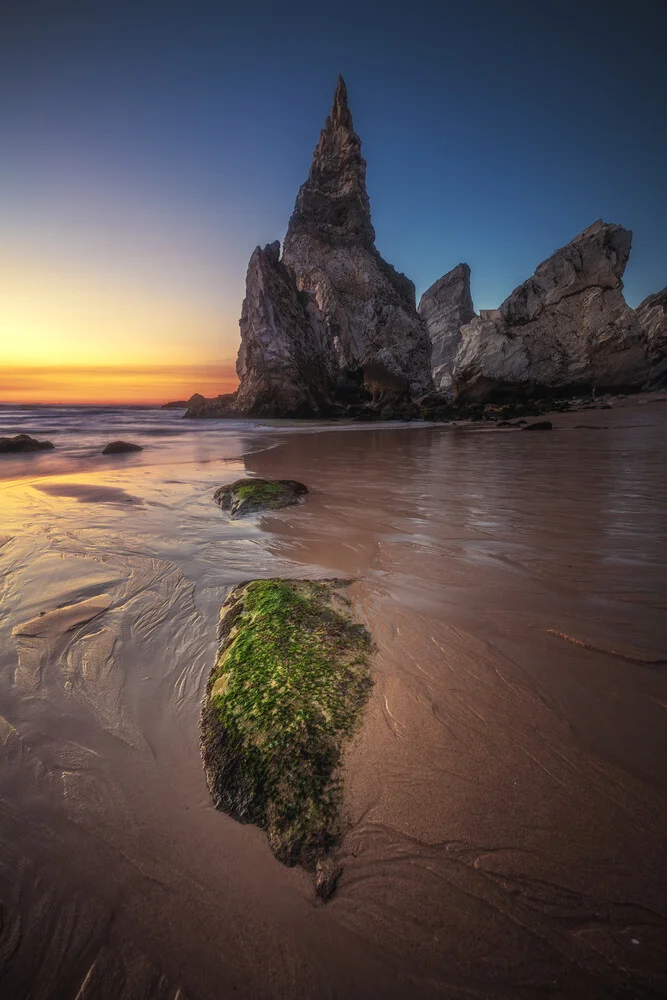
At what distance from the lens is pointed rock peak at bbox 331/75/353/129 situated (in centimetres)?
Answer: 4878

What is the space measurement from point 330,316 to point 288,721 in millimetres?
42865

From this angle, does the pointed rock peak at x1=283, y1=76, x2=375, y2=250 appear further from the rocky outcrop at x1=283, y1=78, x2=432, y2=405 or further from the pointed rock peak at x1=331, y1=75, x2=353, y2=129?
the pointed rock peak at x1=331, y1=75, x2=353, y2=129

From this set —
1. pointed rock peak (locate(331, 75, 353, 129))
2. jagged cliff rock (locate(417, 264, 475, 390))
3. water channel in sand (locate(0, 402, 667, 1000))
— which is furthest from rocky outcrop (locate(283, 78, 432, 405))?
jagged cliff rock (locate(417, 264, 475, 390))

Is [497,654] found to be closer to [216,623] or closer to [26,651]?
[216,623]

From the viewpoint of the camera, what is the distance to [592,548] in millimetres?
3832

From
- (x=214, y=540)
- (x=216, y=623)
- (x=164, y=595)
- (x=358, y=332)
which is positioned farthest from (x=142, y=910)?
(x=358, y=332)

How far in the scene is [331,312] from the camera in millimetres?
40375

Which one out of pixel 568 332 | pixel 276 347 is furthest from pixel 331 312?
pixel 568 332

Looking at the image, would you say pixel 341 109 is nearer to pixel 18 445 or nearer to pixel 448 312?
pixel 448 312

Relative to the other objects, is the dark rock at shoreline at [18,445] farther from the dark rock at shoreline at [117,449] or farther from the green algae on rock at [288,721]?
the green algae on rock at [288,721]

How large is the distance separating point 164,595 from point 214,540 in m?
1.30

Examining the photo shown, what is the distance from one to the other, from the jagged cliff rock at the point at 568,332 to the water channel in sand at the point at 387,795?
32.5m

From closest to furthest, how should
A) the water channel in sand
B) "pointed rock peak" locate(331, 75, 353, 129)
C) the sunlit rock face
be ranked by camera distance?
the water channel in sand < the sunlit rock face < "pointed rock peak" locate(331, 75, 353, 129)

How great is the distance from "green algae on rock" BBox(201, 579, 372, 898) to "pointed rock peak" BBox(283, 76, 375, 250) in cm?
4968
